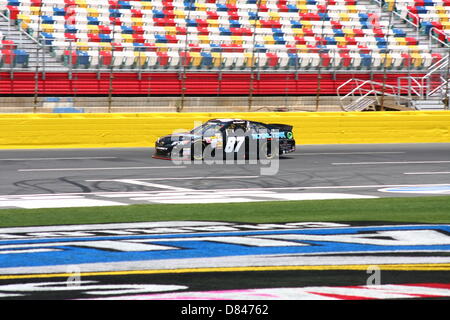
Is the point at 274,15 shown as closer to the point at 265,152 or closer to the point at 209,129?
the point at 265,152

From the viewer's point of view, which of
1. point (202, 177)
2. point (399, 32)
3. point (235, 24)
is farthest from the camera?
point (399, 32)

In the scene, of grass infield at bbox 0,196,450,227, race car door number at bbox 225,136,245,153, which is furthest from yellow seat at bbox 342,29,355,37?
grass infield at bbox 0,196,450,227

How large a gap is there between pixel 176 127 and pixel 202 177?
6.66m

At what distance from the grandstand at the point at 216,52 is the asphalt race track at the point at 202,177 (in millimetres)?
4623

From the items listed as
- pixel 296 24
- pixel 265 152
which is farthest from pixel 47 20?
pixel 265 152

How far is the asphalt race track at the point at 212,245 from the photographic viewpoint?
28.1 ft

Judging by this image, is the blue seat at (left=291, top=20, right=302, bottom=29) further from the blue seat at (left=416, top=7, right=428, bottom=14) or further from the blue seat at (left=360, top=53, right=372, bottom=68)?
the blue seat at (left=416, top=7, right=428, bottom=14)

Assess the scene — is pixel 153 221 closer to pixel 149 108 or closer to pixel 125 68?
pixel 149 108

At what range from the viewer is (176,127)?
2445cm

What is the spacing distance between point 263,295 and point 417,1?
96.5 feet

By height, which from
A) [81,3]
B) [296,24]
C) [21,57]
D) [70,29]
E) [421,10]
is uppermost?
[421,10]

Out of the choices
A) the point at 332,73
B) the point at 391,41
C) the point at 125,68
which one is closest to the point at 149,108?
the point at 125,68

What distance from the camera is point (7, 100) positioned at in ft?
79.6

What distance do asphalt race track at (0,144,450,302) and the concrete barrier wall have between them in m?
4.04
